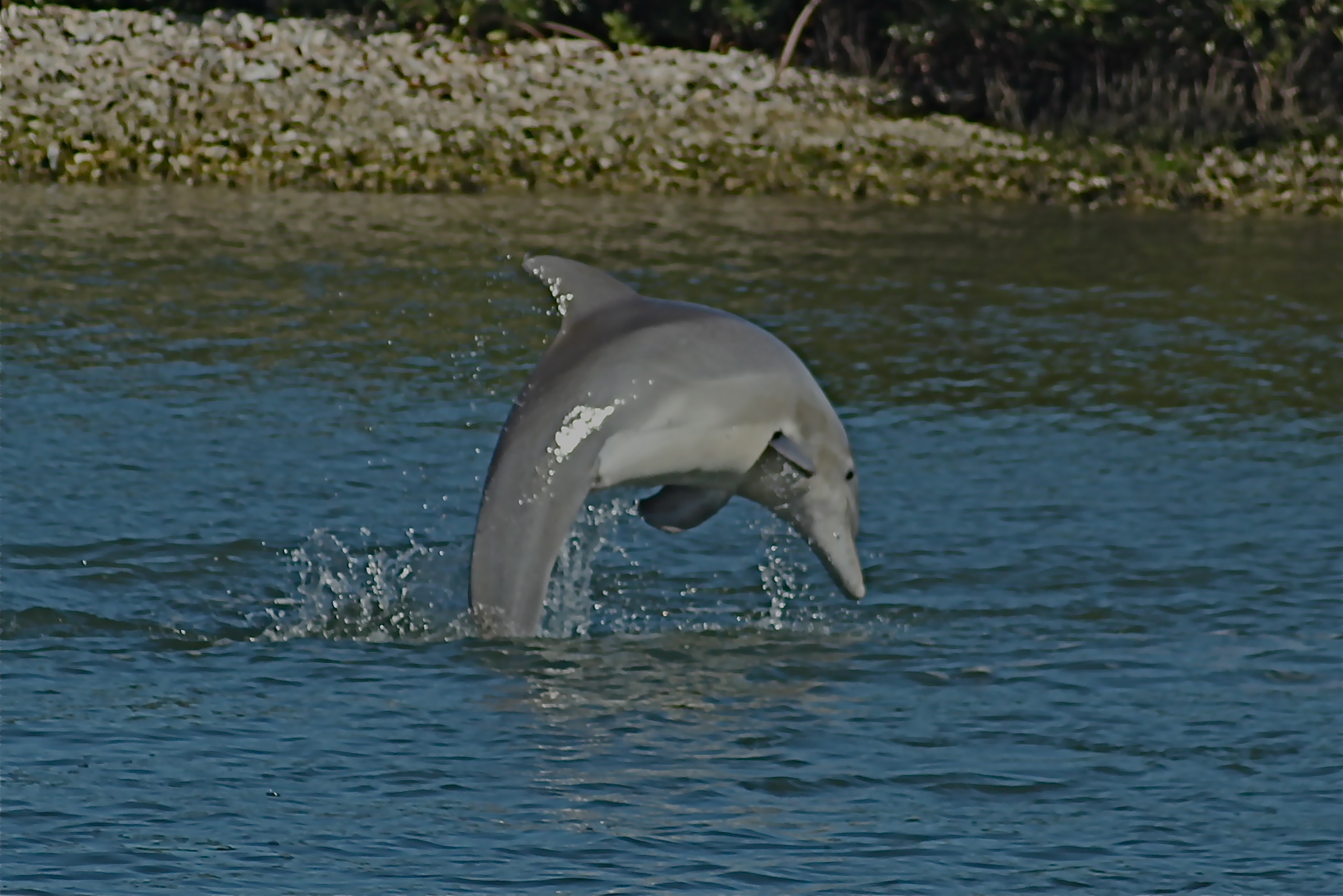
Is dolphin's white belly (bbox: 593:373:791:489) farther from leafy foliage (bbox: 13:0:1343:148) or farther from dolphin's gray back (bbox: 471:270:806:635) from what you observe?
leafy foliage (bbox: 13:0:1343:148)

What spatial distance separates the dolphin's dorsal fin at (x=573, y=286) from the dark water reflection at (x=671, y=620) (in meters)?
2.14

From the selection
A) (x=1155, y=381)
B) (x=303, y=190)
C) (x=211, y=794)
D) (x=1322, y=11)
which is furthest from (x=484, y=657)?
(x=1322, y=11)

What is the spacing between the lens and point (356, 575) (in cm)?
1617

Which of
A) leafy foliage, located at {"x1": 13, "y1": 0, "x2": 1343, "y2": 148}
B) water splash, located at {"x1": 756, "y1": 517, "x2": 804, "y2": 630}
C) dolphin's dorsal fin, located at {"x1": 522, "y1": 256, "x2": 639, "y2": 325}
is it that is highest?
leafy foliage, located at {"x1": 13, "y1": 0, "x2": 1343, "y2": 148}

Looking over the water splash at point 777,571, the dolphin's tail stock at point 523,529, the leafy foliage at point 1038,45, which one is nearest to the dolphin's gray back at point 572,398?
the dolphin's tail stock at point 523,529

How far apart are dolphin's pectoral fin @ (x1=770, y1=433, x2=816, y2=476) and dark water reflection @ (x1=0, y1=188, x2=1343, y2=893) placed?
1315 mm

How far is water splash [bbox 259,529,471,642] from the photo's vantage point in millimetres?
14789

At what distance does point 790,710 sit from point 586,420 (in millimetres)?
2067

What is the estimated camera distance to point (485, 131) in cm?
4012

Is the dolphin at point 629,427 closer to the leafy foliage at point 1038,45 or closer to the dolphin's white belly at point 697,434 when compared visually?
the dolphin's white belly at point 697,434

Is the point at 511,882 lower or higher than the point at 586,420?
lower

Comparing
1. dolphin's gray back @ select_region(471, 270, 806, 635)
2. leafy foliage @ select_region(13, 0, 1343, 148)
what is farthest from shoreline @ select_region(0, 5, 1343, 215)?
dolphin's gray back @ select_region(471, 270, 806, 635)

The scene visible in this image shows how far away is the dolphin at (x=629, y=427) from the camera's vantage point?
13039 millimetres

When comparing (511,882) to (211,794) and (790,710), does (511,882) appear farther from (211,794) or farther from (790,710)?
(790,710)
